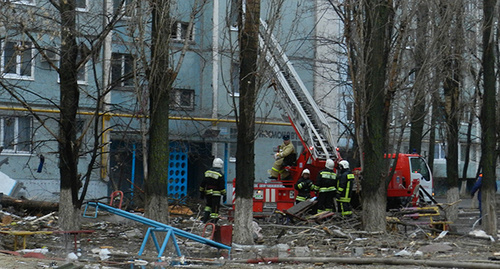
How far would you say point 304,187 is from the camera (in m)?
19.1

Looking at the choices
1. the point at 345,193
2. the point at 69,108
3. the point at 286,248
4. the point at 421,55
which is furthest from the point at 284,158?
the point at 69,108

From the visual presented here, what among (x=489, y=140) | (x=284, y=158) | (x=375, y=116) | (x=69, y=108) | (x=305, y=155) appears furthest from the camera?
(x=284, y=158)

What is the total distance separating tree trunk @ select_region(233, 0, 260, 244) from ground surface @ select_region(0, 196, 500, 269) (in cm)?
Answer: 57

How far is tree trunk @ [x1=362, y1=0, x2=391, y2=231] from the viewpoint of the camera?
614 inches

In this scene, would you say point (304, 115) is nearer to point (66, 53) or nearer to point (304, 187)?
point (304, 187)

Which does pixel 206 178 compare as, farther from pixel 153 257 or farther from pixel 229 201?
pixel 229 201

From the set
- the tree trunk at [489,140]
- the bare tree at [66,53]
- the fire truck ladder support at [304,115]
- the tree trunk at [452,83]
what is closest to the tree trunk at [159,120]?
the bare tree at [66,53]

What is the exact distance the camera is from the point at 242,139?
14.1 meters

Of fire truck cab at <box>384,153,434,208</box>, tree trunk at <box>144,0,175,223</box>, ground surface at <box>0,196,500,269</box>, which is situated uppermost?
tree trunk at <box>144,0,175,223</box>

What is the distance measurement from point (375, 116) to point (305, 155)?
5.52 m

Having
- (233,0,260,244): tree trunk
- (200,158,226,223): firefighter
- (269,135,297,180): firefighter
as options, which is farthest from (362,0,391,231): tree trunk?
(269,135,297,180): firefighter

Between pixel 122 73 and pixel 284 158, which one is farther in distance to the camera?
pixel 284 158

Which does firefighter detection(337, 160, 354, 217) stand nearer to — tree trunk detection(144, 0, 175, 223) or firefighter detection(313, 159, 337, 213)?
firefighter detection(313, 159, 337, 213)

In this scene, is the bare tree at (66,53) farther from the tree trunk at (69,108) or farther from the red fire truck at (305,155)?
the red fire truck at (305,155)
